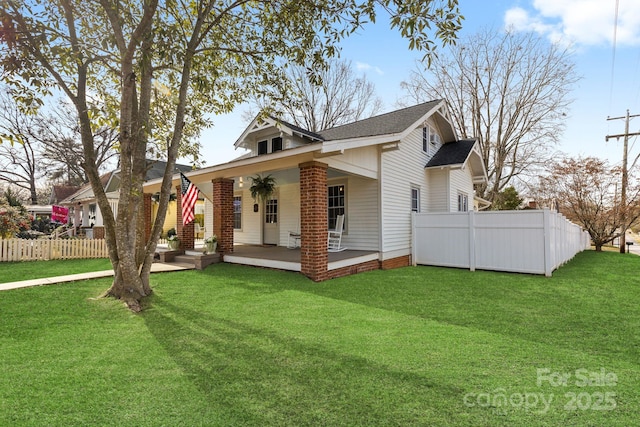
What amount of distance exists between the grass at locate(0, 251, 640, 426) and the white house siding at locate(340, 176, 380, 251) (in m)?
3.53

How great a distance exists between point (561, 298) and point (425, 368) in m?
4.65

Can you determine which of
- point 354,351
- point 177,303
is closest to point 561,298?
point 354,351

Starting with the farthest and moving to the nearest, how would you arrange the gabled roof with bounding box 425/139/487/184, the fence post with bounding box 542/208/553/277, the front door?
1. the front door
2. the gabled roof with bounding box 425/139/487/184
3. the fence post with bounding box 542/208/553/277

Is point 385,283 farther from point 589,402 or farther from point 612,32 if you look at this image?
point 612,32

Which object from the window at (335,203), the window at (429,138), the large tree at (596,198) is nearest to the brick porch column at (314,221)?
the window at (335,203)

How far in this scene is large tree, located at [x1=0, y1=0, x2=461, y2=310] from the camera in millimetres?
4656

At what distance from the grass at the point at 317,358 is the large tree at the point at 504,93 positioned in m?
18.2

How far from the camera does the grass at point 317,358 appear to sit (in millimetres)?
2396

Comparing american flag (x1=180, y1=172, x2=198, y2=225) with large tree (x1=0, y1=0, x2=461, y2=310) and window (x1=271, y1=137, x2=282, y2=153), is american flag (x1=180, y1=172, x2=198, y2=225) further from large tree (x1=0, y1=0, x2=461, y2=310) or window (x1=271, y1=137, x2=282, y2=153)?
window (x1=271, y1=137, x2=282, y2=153)

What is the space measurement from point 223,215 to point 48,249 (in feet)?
21.5

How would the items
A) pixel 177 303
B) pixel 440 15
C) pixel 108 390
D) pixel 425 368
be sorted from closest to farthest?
pixel 108 390 < pixel 425 368 < pixel 440 15 < pixel 177 303

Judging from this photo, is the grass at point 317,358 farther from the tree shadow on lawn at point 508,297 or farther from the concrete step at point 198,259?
the concrete step at point 198,259

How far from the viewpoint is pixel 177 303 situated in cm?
557

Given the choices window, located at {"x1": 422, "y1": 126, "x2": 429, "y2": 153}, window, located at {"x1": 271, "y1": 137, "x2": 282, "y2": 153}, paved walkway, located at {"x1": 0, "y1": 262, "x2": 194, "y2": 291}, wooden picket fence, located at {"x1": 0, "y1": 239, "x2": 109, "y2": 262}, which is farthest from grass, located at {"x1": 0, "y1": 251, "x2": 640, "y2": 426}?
window, located at {"x1": 422, "y1": 126, "x2": 429, "y2": 153}
